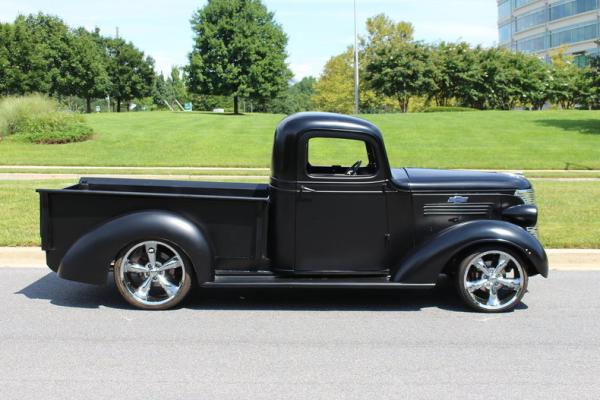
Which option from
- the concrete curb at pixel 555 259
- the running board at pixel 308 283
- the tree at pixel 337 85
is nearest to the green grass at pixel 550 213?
the concrete curb at pixel 555 259

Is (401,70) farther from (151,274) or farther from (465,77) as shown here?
(151,274)

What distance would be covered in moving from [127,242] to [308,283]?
1.56 m

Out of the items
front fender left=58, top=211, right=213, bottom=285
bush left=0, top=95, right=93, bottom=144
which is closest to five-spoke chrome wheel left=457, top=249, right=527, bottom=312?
front fender left=58, top=211, right=213, bottom=285

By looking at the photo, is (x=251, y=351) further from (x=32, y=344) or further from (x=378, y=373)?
(x=32, y=344)

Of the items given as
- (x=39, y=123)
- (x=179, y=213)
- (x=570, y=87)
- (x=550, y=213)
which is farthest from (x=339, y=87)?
(x=179, y=213)

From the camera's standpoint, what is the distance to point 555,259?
730cm

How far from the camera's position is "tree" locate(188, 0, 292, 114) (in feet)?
155

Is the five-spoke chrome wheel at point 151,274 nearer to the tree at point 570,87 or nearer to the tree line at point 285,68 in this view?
the tree line at point 285,68

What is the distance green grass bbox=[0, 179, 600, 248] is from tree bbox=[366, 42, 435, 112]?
28.0 meters

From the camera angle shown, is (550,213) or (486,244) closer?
(486,244)

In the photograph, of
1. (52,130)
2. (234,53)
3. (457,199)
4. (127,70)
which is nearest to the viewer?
(457,199)

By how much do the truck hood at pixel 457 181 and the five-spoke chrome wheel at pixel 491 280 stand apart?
2.01 ft

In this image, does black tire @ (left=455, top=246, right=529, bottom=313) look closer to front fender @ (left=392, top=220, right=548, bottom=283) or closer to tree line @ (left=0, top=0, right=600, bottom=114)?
front fender @ (left=392, top=220, right=548, bottom=283)

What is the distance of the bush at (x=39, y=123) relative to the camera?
25.0 m
